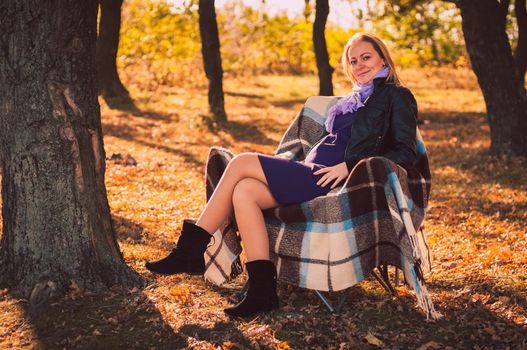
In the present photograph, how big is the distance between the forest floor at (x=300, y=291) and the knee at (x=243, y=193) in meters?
0.71

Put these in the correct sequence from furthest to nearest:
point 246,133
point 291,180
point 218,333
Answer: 1. point 246,133
2. point 291,180
3. point 218,333

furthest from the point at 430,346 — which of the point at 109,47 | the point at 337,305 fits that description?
the point at 109,47

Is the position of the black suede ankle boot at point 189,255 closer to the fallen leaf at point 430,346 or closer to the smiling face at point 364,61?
the fallen leaf at point 430,346

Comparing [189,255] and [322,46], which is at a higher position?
[322,46]

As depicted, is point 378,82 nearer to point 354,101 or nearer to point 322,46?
point 354,101

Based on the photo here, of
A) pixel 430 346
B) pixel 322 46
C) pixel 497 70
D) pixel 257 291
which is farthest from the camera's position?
pixel 322 46

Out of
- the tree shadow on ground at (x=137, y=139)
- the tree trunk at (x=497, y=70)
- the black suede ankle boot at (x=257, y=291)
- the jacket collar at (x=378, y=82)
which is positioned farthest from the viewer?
the tree shadow on ground at (x=137, y=139)

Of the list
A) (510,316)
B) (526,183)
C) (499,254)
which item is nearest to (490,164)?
(526,183)

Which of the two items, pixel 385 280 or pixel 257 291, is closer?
pixel 257 291

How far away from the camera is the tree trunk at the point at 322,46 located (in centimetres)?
1291

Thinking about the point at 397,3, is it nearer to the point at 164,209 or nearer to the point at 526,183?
the point at 526,183

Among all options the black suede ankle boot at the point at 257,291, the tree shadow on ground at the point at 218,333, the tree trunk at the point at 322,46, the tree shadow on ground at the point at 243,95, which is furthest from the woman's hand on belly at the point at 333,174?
the tree shadow on ground at the point at 243,95

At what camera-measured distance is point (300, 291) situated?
4336 millimetres

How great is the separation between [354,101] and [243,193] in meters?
1.03
